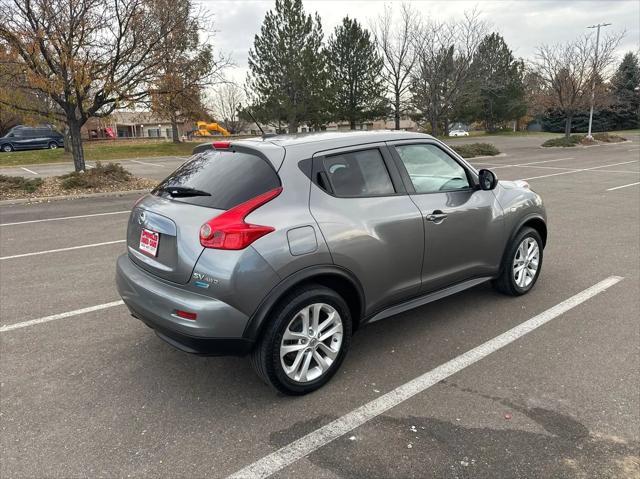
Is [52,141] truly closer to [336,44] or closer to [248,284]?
[336,44]

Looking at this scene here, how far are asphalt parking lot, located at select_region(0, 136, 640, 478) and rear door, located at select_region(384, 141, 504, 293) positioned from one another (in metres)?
0.53

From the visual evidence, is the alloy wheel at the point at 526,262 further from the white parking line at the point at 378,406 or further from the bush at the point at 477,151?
the bush at the point at 477,151

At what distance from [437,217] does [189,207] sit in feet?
6.05

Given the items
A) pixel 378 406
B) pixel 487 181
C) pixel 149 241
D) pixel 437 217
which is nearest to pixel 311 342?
pixel 378 406

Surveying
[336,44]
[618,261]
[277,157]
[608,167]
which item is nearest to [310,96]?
[336,44]

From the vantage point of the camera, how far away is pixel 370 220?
3215 millimetres

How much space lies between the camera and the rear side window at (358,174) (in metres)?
3.19

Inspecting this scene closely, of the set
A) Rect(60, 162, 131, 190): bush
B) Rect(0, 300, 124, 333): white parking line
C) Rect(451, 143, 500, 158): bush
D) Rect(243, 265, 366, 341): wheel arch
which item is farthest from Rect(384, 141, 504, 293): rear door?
Rect(451, 143, 500, 158): bush

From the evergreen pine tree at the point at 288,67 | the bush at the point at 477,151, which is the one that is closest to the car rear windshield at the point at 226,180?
the bush at the point at 477,151

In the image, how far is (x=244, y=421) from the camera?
281 centimetres

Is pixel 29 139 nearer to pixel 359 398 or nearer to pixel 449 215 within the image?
pixel 449 215

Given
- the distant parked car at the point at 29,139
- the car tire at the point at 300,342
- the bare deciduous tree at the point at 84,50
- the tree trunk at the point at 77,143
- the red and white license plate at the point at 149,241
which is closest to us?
the car tire at the point at 300,342

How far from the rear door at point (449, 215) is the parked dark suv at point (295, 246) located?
0.5 inches

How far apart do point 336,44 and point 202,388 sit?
133ft
